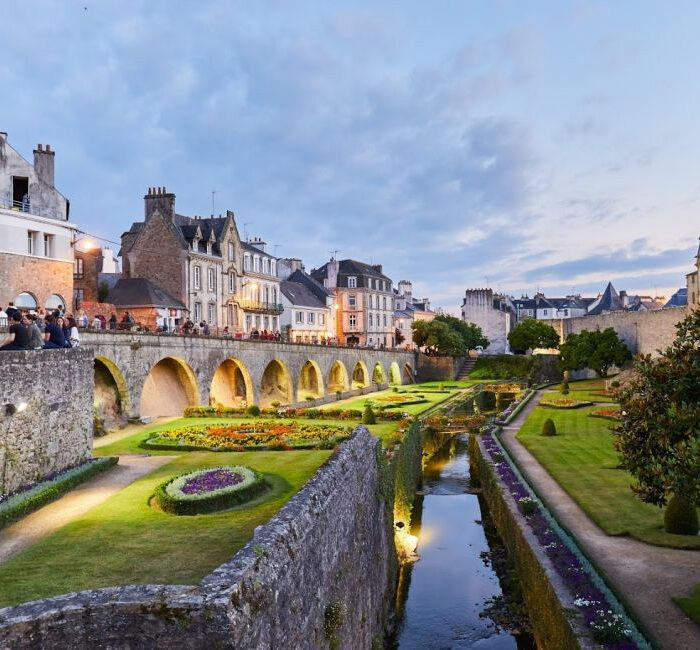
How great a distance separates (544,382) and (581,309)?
66.9 metres

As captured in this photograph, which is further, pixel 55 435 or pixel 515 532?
pixel 515 532

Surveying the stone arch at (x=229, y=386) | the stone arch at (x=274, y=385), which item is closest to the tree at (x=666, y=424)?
the stone arch at (x=229, y=386)

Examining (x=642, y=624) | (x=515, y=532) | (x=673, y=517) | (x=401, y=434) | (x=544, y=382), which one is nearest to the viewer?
(x=642, y=624)

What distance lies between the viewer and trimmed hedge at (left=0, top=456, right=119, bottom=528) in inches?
623

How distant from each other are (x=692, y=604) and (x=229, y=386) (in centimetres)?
4477

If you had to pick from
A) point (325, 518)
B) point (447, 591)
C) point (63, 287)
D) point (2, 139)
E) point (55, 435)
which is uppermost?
point (2, 139)

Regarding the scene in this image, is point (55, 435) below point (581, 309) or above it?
below

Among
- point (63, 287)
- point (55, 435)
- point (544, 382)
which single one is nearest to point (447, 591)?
point (55, 435)

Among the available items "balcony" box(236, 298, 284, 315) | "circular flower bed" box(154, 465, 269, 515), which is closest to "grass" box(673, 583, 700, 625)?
"circular flower bed" box(154, 465, 269, 515)

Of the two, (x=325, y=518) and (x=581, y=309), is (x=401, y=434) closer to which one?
(x=325, y=518)

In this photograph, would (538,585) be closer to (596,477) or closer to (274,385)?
(596,477)

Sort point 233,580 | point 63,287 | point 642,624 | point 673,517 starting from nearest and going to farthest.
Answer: point 233,580, point 642,624, point 673,517, point 63,287

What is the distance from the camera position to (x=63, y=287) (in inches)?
1577

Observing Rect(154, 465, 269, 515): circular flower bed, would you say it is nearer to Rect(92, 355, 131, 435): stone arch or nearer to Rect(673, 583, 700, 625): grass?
Rect(673, 583, 700, 625): grass
